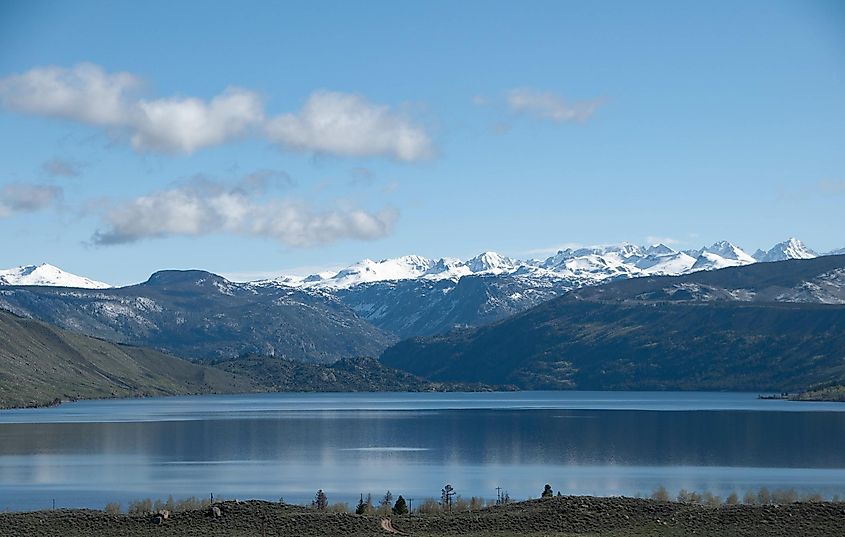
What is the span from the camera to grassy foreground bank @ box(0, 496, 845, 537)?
7006 centimetres

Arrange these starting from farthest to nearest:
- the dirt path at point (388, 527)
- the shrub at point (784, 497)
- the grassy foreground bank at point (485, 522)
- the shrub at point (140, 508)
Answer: the shrub at point (784, 497) < the shrub at point (140, 508) < the dirt path at point (388, 527) < the grassy foreground bank at point (485, 522)

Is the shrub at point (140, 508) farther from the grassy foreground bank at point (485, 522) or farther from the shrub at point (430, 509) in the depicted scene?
the shrub at point (430, 509)

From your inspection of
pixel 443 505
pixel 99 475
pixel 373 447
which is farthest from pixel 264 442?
pixel 443 505

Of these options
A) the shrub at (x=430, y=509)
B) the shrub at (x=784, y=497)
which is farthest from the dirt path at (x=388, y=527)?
the shrub at (x=784, y=497)

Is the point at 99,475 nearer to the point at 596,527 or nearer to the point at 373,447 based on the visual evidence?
the point at 373,447

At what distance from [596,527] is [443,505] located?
691 inches

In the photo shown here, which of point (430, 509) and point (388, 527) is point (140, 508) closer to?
point (430, 509)

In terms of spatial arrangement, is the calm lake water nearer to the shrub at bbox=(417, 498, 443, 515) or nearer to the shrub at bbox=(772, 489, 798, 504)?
the shrub at bbox=(772, 489, 798, 504)

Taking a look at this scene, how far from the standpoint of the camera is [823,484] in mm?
115438

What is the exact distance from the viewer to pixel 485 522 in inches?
2886

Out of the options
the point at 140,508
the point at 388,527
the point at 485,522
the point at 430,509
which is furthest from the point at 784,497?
the point at 140,508

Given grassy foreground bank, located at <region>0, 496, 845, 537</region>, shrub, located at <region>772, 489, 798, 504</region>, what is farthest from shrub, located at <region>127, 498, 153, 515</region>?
shrub, located at <region>772, 489, 798, 504</region>

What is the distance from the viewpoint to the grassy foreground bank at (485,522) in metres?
70.1

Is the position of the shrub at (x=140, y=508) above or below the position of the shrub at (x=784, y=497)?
below
